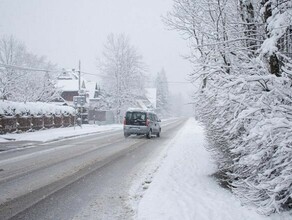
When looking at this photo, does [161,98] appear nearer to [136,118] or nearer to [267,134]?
[136,118]

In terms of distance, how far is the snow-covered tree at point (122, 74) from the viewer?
5441cm

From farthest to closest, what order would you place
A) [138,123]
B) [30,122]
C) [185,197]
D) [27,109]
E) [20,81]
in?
[20,81], [30,122], [27,109], [138,123], [185,197]

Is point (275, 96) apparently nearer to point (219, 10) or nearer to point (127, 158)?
point (219, 10)

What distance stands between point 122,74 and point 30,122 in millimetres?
26574

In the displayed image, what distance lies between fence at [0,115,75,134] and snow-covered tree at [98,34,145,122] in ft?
54.0

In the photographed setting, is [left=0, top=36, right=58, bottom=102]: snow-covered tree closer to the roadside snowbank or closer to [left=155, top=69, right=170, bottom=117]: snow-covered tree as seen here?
the roadside snowbank

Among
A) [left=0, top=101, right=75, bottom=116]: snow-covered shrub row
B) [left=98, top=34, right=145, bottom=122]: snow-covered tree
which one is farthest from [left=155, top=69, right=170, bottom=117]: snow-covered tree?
[left=0, top=101, right=75, bottom=116]: snow-covered shrub row

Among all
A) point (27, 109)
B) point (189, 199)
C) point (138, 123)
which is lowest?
point (189, 199)

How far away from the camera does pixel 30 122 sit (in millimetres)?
29766

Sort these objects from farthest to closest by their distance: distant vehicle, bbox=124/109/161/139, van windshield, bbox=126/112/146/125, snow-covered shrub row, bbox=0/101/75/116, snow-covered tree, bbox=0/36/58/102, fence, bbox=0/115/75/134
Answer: snow-covered tree, bbox=0/36/58/102 → snow-covered shrub row, bbox=0/101/75/116 → fence, bbox=0/115/75/134 → van windshield, bbox=126/112/146/125 → distant vehicle, bbox=124/109/161/139

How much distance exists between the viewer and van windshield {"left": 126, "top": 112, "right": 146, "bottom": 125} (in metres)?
24.0

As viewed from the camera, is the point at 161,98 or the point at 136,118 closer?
the point at 136,118

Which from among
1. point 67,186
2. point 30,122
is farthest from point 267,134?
point 30,122

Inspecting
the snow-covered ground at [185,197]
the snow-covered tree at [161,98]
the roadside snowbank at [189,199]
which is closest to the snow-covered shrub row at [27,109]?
the snow-covered ground at [185,197]
